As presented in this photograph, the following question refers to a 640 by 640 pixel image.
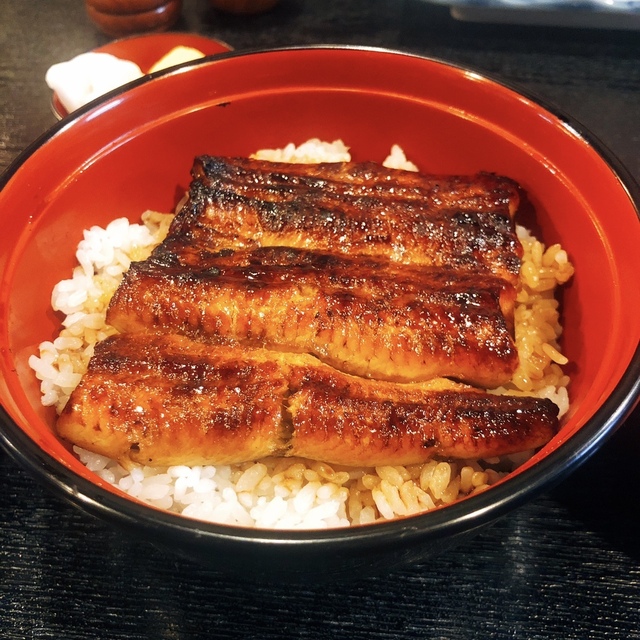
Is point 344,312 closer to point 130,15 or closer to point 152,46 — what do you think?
point 152,46

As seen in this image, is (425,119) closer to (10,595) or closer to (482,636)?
(482,636)

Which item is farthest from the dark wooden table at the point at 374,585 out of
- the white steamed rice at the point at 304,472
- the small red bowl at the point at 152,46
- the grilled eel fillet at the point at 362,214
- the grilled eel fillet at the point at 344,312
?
the small red bowl at the point at 152,46

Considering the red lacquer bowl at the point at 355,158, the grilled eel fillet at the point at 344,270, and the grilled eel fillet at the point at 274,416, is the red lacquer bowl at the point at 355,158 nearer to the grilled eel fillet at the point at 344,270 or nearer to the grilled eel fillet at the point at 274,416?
the grilled eel fillet at the point at 274,416

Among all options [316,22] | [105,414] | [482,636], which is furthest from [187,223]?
[316,22]

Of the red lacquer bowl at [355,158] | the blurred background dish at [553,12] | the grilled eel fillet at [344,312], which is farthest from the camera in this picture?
the blurred background dish at [553,12]

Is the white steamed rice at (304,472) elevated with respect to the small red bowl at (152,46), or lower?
lower

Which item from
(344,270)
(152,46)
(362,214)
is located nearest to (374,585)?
(344,270)

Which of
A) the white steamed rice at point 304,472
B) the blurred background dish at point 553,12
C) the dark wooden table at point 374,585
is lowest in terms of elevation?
the dark wooden table at point 374,585

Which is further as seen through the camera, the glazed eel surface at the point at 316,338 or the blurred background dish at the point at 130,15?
the blurred background dish at the point at 130,15
